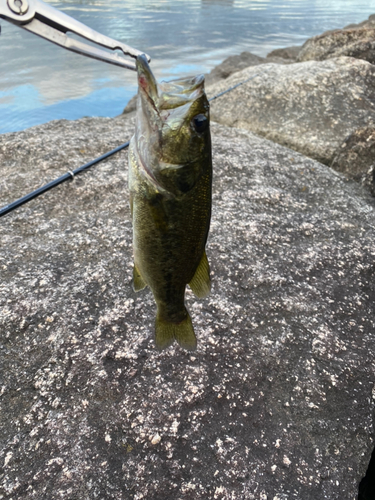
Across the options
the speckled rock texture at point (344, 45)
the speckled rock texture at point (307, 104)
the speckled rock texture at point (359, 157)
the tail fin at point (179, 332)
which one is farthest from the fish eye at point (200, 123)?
the speckled rock texture at point (344, 45)

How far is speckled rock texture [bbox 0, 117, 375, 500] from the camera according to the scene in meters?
1.76

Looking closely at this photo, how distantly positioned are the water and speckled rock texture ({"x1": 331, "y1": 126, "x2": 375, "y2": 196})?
628 centimetres

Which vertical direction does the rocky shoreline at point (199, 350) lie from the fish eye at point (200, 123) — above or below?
below

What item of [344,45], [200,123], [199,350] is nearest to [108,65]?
[344,45]

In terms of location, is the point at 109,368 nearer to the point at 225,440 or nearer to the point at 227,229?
the point at 225,440

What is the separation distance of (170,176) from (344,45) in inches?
293

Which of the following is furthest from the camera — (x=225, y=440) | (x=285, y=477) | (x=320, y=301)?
(x=320, y=301)

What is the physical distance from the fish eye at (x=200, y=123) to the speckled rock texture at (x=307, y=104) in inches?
167

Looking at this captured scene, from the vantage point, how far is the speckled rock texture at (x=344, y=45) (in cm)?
671

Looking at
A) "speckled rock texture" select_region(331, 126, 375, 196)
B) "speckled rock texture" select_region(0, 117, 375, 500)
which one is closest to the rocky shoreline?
"speckled rock texture" select_region(0, 117, 375, 500)

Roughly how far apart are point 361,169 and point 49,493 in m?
4.29

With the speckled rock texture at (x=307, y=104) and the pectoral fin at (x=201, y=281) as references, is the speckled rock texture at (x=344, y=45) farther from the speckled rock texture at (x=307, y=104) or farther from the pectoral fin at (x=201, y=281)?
the pectoral fin at (x=201, y=281)

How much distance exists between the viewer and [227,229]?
3254 millimetres

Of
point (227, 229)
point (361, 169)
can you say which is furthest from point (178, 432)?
point (361, 169)
